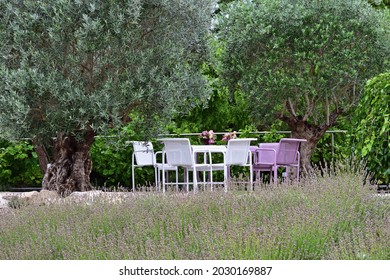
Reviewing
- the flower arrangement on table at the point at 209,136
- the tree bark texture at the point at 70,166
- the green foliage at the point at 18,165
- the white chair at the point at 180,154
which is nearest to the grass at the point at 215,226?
the white chair at the point at 180,154

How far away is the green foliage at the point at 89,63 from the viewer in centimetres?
866

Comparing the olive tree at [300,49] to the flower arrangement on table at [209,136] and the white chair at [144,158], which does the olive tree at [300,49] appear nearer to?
the flower arrangement on table at [209,136]

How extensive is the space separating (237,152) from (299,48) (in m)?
2.23

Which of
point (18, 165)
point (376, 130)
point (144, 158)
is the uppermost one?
point (376, 130)

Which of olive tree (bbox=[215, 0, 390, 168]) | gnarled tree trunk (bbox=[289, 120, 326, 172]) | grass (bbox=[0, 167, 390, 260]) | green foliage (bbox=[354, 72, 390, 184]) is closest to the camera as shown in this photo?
grass (bbox=[0, 167, 390, 260])

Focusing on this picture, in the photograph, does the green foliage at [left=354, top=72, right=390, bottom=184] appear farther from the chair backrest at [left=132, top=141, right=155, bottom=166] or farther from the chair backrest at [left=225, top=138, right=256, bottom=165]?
the chair backrest at [left=132, top=141, right=155, bottom=166]

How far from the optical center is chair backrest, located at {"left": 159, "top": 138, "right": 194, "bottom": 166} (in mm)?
9484


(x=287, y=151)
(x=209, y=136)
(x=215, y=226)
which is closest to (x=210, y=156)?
(x=209, y=136)

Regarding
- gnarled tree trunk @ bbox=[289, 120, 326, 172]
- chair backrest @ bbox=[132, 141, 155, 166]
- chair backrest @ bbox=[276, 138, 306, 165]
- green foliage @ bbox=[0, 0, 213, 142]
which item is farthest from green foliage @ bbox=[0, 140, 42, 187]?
gnarled tree trunk @ bbox=[289, 120, 326, 172]

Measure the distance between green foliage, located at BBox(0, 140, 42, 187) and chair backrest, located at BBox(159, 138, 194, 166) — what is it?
346cm

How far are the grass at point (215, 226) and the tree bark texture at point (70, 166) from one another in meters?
3.63

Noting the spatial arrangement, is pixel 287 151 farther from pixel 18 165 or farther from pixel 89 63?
pixel 18 165

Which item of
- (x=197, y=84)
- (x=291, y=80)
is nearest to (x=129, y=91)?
A: (x=197, y=84)

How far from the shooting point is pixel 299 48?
1098cm
